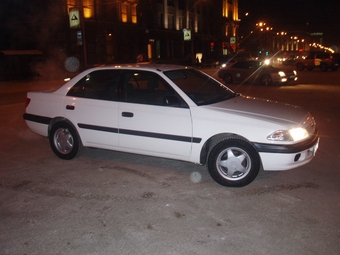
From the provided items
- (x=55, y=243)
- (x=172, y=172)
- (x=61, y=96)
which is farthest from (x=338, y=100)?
(x=55, y=243)

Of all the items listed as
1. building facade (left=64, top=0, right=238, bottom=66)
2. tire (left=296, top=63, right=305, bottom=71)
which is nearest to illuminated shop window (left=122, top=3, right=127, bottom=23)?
building facade (left=64, top=0, right=238, bottom=66)

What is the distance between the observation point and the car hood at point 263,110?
15.7 ft

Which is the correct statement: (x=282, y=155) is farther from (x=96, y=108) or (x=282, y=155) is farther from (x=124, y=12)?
Result: (x=124, y=12)

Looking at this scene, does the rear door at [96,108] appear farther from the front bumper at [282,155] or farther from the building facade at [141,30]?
the building facade at [141,30]

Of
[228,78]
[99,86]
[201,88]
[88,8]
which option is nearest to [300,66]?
[228,78]

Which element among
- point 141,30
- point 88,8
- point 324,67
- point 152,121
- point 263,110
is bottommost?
point 324,67

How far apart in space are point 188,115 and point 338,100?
9925 mm

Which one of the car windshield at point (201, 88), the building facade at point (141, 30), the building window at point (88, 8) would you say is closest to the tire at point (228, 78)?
the building facade at point (141, 30)

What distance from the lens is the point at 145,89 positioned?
572 cm

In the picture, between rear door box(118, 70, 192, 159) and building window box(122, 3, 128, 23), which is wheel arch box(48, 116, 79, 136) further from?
building window box(122, 3, 128, 23)

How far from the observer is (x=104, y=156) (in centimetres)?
632

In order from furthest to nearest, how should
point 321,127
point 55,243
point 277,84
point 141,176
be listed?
point 277,84, point 321,127, point 141,176, point 55,243

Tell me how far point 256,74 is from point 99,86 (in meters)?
→ 15.1

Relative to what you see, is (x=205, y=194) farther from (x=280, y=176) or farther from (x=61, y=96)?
(x=61, y=96)
